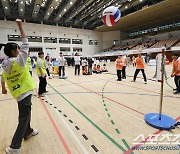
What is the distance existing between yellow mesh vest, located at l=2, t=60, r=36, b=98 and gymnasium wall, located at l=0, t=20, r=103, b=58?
27.5 m

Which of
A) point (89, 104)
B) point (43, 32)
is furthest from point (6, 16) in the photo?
point (89, 104)

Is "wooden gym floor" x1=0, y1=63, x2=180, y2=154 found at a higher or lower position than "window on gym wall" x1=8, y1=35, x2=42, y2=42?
lower

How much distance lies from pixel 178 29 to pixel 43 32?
27.0 meters

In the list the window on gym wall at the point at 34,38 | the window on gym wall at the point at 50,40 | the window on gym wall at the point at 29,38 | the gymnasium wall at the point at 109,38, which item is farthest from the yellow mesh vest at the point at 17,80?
the gymnasium wall at the point at 109,38

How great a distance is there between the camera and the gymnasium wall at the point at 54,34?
25.7 m

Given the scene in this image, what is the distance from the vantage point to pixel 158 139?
8.20 feet

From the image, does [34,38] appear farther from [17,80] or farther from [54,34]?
[17,80]

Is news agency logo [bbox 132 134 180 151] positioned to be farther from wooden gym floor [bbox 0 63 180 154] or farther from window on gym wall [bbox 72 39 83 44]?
window on gym wall [bbox 72 39 83 44]

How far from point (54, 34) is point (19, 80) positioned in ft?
99.9

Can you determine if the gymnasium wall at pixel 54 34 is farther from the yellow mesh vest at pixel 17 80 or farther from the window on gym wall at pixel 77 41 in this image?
the yellow mesh vest at pixel 17 80

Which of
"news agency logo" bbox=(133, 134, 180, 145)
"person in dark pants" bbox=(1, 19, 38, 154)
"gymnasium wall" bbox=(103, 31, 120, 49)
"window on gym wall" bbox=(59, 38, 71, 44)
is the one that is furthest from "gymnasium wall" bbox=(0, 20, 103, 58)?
"news agency logo" bbox=(133, 134, 180, 145)

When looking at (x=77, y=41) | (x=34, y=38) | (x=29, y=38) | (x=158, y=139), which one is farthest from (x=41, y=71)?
(x=77, y=41)

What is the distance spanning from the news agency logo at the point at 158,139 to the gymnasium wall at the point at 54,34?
1111 inches

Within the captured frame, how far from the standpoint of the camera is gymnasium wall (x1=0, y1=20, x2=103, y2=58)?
84.2 ft
